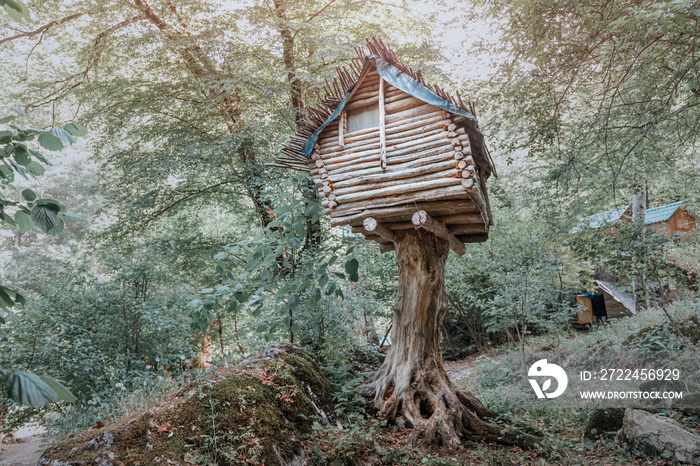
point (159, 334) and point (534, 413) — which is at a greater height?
point (159, 334)

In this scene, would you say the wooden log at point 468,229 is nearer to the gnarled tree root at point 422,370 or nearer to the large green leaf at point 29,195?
the gnarled tree root at point 422,370

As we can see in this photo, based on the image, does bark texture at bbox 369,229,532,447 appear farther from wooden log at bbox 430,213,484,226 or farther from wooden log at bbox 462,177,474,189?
wooden log at bbox 462,177,474,189

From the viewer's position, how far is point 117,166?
8.21 m

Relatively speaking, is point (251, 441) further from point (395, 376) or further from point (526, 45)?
point (526, 45)

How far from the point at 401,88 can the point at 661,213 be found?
1492 cm

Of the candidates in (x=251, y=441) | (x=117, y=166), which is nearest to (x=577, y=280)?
(x=251, y=441)

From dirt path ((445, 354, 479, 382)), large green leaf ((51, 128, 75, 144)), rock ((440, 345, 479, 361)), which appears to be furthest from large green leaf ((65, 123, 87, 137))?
rock ((440, 345, 479, 361))

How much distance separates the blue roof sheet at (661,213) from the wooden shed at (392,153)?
13014 millimetres

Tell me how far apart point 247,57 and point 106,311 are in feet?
15.7

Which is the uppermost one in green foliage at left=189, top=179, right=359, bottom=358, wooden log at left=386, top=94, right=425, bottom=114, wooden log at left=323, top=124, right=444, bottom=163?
wooden log at left=386, top=94, right=425, bottom=114

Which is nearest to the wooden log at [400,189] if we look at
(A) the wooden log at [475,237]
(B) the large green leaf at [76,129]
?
(A) the wooden log at [475,237]

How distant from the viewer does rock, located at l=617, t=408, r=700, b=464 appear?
3858mm

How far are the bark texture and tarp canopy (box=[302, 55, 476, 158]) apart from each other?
1.46 metres

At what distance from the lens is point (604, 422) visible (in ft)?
16.2
